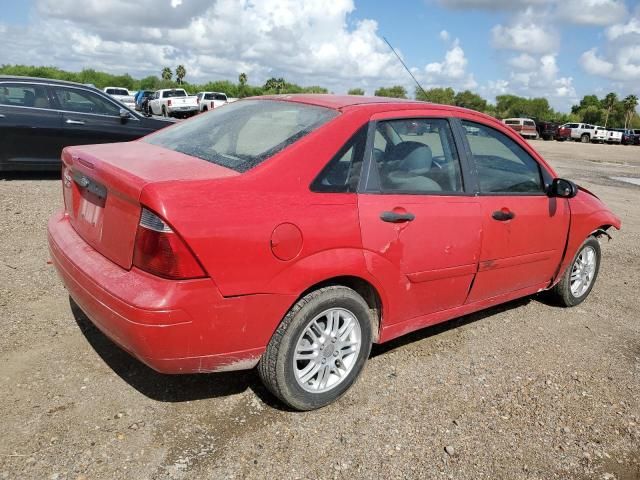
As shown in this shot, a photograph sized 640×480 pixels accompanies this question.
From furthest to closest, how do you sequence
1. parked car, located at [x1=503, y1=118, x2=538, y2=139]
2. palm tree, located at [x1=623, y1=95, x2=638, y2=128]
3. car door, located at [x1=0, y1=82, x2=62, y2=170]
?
palm tree, located at [x1=623, y1=95, x2=638, y2=128] < parked car, located at [x1=503, y1=118, x2=538, y2=139] < car door, located at [x1=0, y1=82, x2=62, y2=170]

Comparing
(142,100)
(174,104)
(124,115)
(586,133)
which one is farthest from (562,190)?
(586,133)

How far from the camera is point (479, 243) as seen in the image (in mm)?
3541

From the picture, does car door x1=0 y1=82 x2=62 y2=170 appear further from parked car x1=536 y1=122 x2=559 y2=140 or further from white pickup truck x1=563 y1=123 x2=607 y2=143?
white pickup truck x1=563 y1=123 x2=607 y2=143

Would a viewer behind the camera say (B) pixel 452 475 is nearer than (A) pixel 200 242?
No

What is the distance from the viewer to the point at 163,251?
239 centimetres

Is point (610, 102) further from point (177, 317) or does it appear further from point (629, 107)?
point (177, 317)

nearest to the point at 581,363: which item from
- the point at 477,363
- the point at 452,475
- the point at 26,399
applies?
the point at 477,363

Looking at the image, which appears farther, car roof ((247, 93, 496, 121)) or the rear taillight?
car roof ((247, 93, 496, 121))

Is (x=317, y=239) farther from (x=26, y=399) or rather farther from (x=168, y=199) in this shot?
(x=26, y=399)

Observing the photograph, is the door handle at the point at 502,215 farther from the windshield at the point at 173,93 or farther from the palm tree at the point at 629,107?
the palm tree at the point at 629,107

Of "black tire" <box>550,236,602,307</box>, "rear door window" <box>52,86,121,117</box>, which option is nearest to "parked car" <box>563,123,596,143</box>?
"rear door window" <box>52,86,121,117</box>

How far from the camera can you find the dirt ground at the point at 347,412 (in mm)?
2533

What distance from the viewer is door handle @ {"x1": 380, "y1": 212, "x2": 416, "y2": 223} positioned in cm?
299

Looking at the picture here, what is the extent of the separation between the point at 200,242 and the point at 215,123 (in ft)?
4.52
